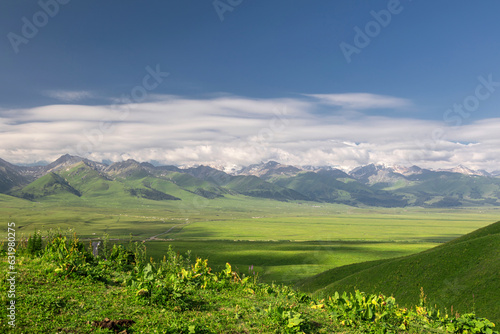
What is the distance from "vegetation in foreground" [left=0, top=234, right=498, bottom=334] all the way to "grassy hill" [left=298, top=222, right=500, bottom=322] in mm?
18732

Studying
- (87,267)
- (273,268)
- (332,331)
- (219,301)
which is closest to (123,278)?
(87,267)

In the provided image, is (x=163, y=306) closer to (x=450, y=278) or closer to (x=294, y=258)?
(x=450, y=278)

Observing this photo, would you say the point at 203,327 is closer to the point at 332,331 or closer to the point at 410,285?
the point at 332,331

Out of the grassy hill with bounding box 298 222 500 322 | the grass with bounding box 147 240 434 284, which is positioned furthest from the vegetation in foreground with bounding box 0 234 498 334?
the grass with bounding box 147 240 434 284

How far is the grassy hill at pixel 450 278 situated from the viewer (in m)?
33.7

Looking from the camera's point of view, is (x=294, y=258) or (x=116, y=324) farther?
(x=294, y=258)

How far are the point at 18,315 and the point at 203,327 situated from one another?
250 inches

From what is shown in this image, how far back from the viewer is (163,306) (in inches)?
503

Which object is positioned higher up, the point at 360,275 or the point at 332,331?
the point at 332,331

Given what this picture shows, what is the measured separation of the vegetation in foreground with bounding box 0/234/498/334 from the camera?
1093 cm

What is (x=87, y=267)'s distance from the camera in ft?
51.0

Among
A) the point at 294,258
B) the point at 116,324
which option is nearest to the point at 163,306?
the point at 116,324

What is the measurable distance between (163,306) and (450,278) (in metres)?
43.7

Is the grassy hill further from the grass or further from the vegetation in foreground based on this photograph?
the grass
